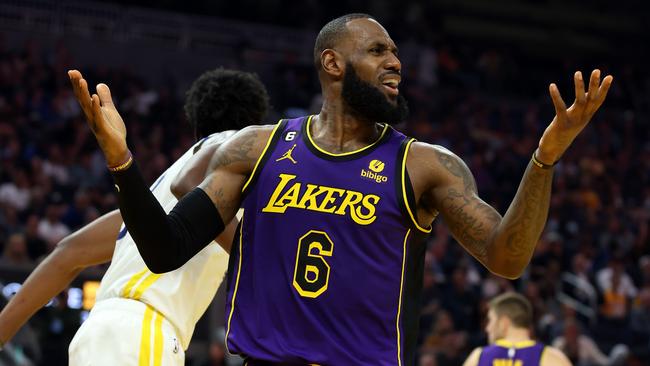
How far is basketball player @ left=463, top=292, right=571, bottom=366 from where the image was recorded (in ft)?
25.4

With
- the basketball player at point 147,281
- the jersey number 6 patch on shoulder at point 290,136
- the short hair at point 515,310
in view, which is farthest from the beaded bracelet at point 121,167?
the short hair at point 515,310

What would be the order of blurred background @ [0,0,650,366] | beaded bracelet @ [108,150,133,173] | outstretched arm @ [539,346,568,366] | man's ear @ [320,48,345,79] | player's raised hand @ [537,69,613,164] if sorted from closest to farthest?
player's raised hand @ [537,69,613,164] < beaded bracelet @ [108,150,133,173] < man's ear @ [320,48,345,79] < outstretched arm @ [539,346,568,366] < blurred background @ [0,0,650,366]

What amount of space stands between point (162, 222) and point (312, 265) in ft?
1.69

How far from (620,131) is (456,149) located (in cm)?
564

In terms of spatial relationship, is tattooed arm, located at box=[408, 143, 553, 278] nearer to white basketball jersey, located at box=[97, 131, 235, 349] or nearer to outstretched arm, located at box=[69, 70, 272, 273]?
outstretched arm, located at box=[69, 70, 272, 273]

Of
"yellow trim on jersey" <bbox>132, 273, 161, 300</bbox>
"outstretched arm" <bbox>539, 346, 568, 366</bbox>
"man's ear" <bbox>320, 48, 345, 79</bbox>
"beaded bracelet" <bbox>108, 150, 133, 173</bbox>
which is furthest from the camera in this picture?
Answer: "outstretched arm" <bbox>539, 346, 568, 366</bbox>

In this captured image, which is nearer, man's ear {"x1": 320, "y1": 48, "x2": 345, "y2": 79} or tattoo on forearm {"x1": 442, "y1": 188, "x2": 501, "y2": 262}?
tattoo on forearm {"x1": 442, "y1": 188, "x2": 501, "y2": 262}

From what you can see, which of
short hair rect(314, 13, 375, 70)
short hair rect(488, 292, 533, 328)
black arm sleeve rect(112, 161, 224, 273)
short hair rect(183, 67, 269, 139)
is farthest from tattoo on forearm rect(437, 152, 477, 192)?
short hair rect(488, 292, 533, 328)

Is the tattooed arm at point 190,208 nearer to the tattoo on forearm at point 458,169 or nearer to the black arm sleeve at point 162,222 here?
the black arm sleeve at point 162,222

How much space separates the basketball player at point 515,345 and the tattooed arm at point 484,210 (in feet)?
14.1

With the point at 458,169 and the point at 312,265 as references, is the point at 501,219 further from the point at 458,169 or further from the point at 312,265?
the point at 312,265

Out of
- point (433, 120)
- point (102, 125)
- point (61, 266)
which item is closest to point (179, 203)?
point (102, 125)

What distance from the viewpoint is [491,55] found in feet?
78.4

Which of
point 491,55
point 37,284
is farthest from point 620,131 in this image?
point 37,284
